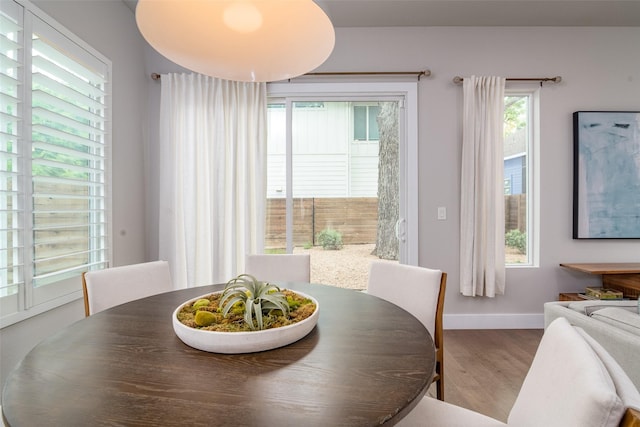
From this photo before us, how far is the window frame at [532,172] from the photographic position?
2973mm

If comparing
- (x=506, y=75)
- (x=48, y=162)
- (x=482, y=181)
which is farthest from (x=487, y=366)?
(x=48, y=162)

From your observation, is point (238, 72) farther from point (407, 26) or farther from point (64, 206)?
point (407, 26)

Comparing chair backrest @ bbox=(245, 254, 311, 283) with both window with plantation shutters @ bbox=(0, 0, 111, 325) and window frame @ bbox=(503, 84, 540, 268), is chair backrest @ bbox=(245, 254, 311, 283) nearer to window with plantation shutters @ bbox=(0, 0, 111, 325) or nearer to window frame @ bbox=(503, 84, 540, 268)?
window with plantation shutters @ bbox=(0, 0, 111, 325)

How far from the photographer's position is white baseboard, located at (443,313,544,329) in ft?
9.63

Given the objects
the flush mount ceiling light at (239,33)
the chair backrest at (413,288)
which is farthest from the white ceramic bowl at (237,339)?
the flush mount ceiling light at (239,33)

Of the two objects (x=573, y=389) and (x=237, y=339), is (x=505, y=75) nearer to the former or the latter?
(x=573, y=389)

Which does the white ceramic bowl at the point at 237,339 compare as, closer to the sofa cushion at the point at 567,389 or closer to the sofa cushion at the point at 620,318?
the sofa cushion at the point at 567,389

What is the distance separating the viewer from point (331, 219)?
3.03 meters

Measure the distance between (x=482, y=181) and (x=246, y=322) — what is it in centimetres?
258

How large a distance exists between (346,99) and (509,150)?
65.5 inches

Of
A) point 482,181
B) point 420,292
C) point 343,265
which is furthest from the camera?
point 343,265

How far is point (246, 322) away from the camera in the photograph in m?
0.95

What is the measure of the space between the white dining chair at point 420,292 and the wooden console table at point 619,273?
193 cm

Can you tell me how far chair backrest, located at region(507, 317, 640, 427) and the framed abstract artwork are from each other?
2.79 meters
